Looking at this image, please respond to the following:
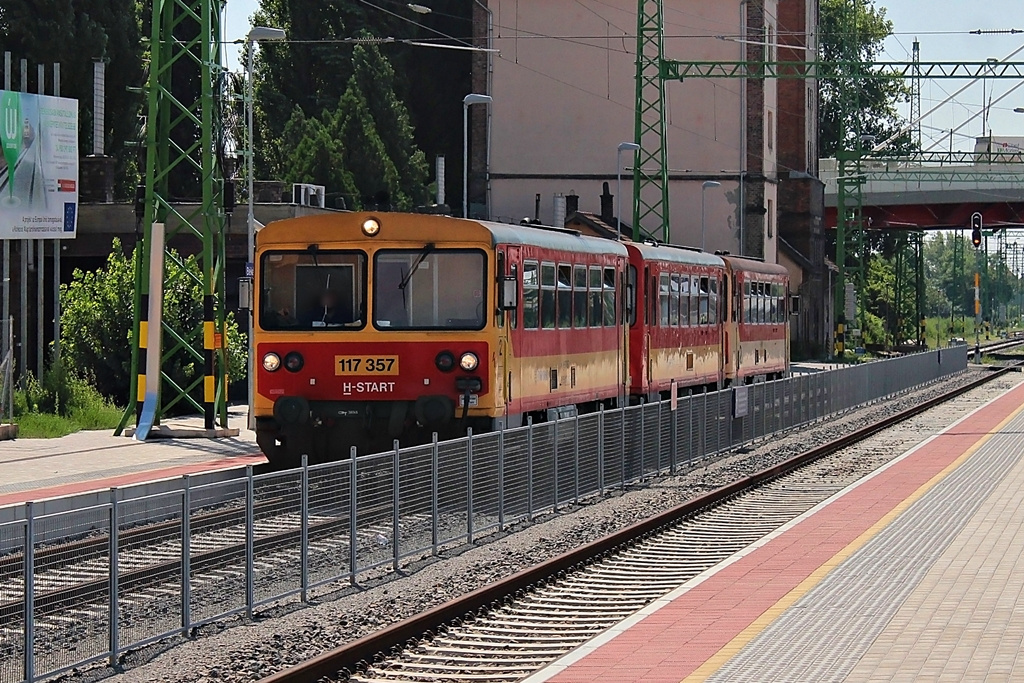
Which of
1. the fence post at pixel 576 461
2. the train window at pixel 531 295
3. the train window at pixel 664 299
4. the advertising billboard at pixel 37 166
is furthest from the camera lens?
the advertising billboard at pixel 37 166

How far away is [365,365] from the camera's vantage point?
20422 millimetres

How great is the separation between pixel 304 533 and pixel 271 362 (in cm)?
792

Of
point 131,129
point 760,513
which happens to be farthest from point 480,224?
point 131,129

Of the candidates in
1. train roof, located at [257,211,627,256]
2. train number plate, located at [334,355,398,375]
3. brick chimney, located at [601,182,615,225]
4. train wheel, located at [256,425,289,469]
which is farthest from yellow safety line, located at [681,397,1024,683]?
brick chimney, located at [601,182,615,225]

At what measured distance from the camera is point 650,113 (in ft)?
221

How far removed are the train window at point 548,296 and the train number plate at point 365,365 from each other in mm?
2702

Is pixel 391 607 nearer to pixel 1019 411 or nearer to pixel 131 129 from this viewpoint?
pixel 1019 411

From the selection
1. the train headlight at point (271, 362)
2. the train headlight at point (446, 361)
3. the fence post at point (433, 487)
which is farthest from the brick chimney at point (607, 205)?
the fence post at point (433, 487)

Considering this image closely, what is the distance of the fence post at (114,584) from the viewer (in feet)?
34.7

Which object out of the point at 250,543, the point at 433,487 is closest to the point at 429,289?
the point at 433,487

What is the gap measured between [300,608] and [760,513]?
26.5 feet

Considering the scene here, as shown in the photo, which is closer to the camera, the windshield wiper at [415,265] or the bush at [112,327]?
the windshield wiper at [415,265]

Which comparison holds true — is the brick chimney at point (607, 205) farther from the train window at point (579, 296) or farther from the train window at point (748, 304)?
the train window at point (579, 296)

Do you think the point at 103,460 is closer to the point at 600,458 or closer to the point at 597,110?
the point at 600,458
